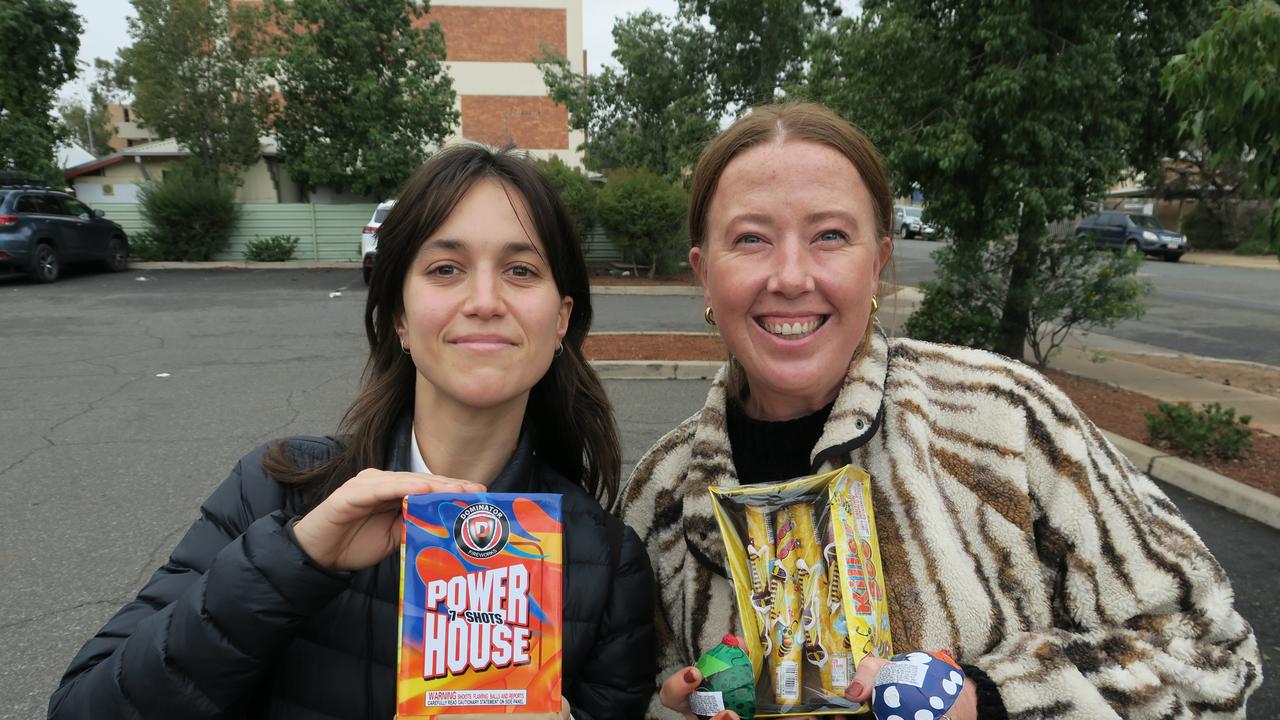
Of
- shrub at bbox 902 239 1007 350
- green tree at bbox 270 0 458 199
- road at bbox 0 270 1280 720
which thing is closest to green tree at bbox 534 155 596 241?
green tree at bbox 270 0 458 199

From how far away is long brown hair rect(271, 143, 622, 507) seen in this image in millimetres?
1623

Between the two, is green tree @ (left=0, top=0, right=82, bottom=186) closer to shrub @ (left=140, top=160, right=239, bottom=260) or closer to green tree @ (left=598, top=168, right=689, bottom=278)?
shrub @ (left=140, top=160, right=239, bottom=260)

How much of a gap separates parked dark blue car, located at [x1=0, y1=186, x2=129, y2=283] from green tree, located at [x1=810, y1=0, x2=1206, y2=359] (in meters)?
16.7

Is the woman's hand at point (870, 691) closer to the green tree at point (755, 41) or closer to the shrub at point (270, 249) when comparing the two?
the green tree at point (755, 41)

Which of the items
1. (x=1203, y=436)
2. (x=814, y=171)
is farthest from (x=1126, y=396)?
(x=814, y=171)

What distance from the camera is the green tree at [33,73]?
823 inches

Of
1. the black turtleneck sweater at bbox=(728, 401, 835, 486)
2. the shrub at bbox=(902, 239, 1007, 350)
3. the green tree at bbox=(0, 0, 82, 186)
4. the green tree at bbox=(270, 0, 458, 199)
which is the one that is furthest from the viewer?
the green tree at bbox=(0, 0, 82, 186)

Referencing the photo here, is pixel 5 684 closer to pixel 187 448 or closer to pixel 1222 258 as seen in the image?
pixel 187 448

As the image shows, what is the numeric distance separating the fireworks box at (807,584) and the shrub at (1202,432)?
5621 mm

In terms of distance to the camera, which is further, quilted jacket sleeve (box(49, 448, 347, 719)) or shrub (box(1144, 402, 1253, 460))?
shrub (box(1144, 402, 1253, 460))

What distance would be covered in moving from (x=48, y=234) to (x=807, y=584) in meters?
20.2

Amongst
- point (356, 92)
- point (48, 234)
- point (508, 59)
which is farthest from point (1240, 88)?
point (508, 59)

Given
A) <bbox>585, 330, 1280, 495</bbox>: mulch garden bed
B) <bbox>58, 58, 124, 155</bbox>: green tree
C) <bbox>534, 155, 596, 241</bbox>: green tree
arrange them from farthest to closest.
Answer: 1. <bbox>58, 58, 124, 155</bbox>: green tree
2. <bbox>534, 155, 596, 241</bbox>: green tree
3. <bbox>585, 330, 1280, 495</bbox>: mulch garden bed

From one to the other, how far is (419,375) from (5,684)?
278 cm
